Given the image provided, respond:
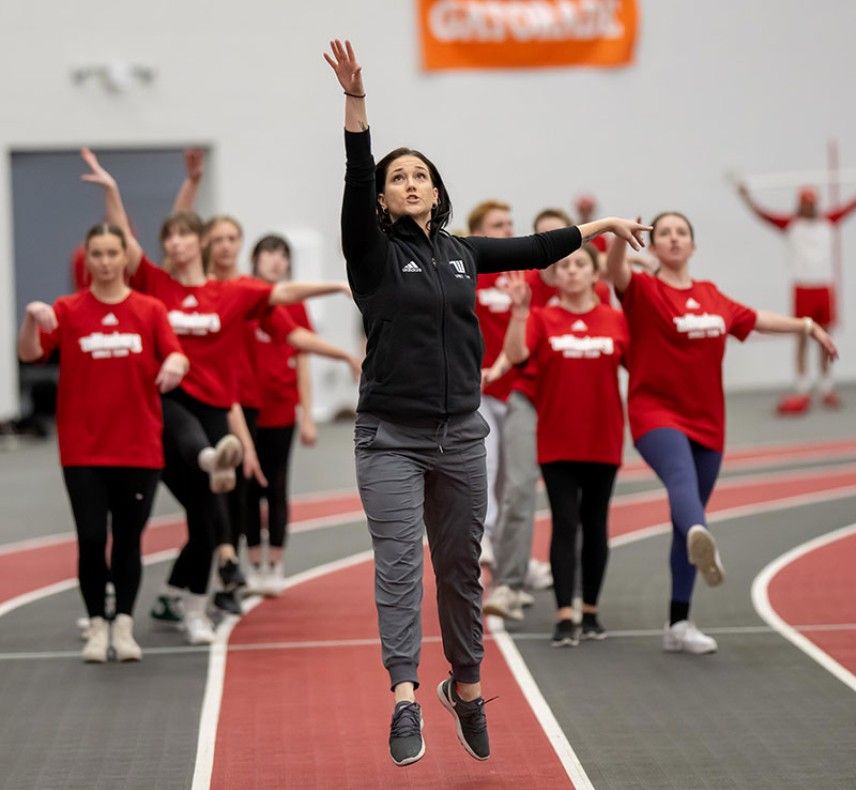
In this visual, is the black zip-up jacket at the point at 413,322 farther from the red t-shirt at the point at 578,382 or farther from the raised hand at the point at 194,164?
the raised hand at the point at 194,164

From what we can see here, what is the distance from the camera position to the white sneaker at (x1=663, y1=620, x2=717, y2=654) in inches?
293

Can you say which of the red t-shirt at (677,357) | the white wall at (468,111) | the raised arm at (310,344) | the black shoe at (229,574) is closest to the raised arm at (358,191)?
the red t-shirt at (677,357)

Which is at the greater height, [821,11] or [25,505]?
[821,11]

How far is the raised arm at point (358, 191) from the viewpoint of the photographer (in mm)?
4988

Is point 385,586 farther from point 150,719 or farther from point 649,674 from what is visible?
point 649,674

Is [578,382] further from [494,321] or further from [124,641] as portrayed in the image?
[124,641]

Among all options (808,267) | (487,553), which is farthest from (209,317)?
(808,267)

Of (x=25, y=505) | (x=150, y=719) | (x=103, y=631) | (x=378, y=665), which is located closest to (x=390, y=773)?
(x=150, y=719)

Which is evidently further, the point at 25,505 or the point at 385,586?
the point at 25,505

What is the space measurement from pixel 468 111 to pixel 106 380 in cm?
1313

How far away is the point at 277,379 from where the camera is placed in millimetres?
9258

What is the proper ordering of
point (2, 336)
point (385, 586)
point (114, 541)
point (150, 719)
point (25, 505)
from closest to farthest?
point (385, 586), point (150, 719), point (114, 541), point (25, 505), point (2, 336)

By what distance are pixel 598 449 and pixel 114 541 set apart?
2169 millimetres

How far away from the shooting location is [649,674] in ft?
23.2
